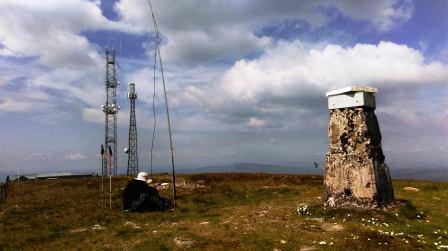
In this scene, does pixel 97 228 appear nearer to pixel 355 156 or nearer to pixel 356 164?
pixel 356 164

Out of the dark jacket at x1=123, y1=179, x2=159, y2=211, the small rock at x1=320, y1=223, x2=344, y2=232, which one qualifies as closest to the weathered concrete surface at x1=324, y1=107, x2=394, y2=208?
the small rock at x1=320, y1=223, x2=344, y2=232

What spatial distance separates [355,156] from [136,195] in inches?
492

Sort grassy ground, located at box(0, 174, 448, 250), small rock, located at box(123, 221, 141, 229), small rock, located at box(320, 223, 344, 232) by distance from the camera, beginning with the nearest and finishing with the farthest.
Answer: grassy ground, located at box(0, 174, 448, 250) → small rock, located at box(320, 223, 344, 232) → small rock, located at box(123, 221, 141, 229)

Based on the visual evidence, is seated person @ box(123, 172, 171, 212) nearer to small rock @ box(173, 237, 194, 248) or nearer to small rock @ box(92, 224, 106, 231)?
small rock @ box(92, 224, 106, 231)

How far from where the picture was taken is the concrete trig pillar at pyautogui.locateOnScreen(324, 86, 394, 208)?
19656 millimetres

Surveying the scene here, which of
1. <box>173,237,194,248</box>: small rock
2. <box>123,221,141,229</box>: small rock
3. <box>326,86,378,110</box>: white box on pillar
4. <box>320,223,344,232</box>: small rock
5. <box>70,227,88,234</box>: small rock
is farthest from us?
<box>326,86,378,110</box>: white box on pillar

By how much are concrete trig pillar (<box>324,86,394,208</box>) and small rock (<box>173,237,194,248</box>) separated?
9084mm

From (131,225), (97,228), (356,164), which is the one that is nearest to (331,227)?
(356,164)

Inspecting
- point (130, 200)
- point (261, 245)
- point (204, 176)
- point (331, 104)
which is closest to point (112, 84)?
point (204, 176)

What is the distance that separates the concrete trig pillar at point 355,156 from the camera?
1966 centimetres

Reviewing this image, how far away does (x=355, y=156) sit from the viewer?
66.3ft

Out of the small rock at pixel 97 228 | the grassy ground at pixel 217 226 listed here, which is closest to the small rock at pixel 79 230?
the grassy ground at pixel 217 226

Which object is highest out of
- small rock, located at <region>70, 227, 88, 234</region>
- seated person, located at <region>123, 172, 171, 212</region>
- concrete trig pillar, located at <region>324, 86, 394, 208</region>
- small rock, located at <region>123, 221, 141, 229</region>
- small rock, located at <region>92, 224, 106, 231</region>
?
concrete trig pillar, located at <region>324, 86, 394, 208</region>

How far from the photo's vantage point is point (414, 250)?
42.9 ft
